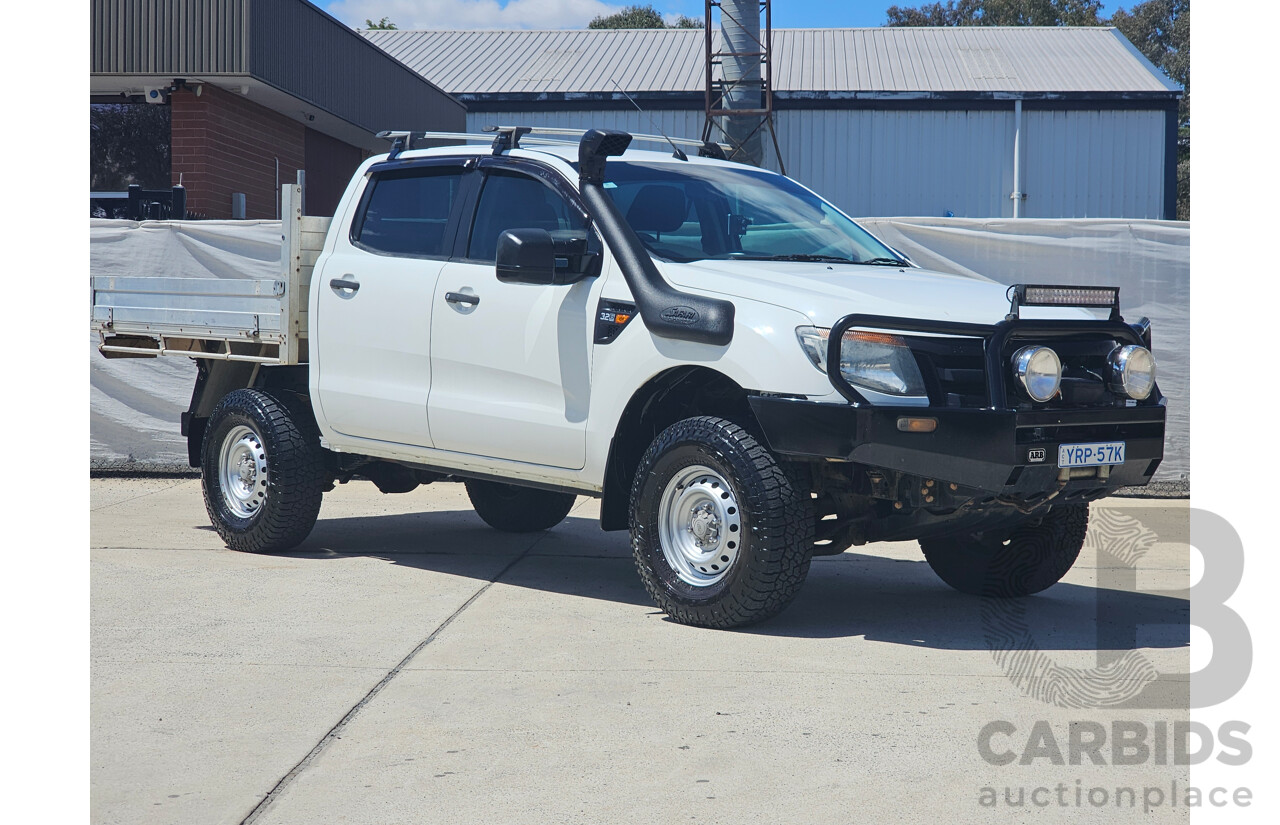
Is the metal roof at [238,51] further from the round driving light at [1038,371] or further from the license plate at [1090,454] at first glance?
the license plate at [1090,454]

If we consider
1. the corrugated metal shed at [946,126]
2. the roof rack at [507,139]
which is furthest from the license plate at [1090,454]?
the corrugated metal shed at [946,126]

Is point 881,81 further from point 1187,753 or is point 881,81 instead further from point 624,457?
point 1187,753

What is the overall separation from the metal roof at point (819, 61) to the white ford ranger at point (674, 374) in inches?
826

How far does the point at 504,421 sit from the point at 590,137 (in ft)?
4.72

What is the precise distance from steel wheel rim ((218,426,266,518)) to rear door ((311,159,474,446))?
1.95 feet

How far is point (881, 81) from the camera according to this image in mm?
27641

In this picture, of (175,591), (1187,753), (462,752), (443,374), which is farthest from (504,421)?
(1187,753)

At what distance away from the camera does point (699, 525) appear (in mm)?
5902

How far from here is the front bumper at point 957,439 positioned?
5.17m

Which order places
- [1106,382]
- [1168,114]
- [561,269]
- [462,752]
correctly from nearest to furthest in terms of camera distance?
[462,752] < [1106,382] < [561,269] < [1168,114]

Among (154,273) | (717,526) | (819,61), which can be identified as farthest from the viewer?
(819,61)

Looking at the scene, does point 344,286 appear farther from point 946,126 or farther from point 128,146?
point 946,126

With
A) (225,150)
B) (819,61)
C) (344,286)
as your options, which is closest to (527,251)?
(344,286)

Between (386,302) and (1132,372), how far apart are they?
148 inches
